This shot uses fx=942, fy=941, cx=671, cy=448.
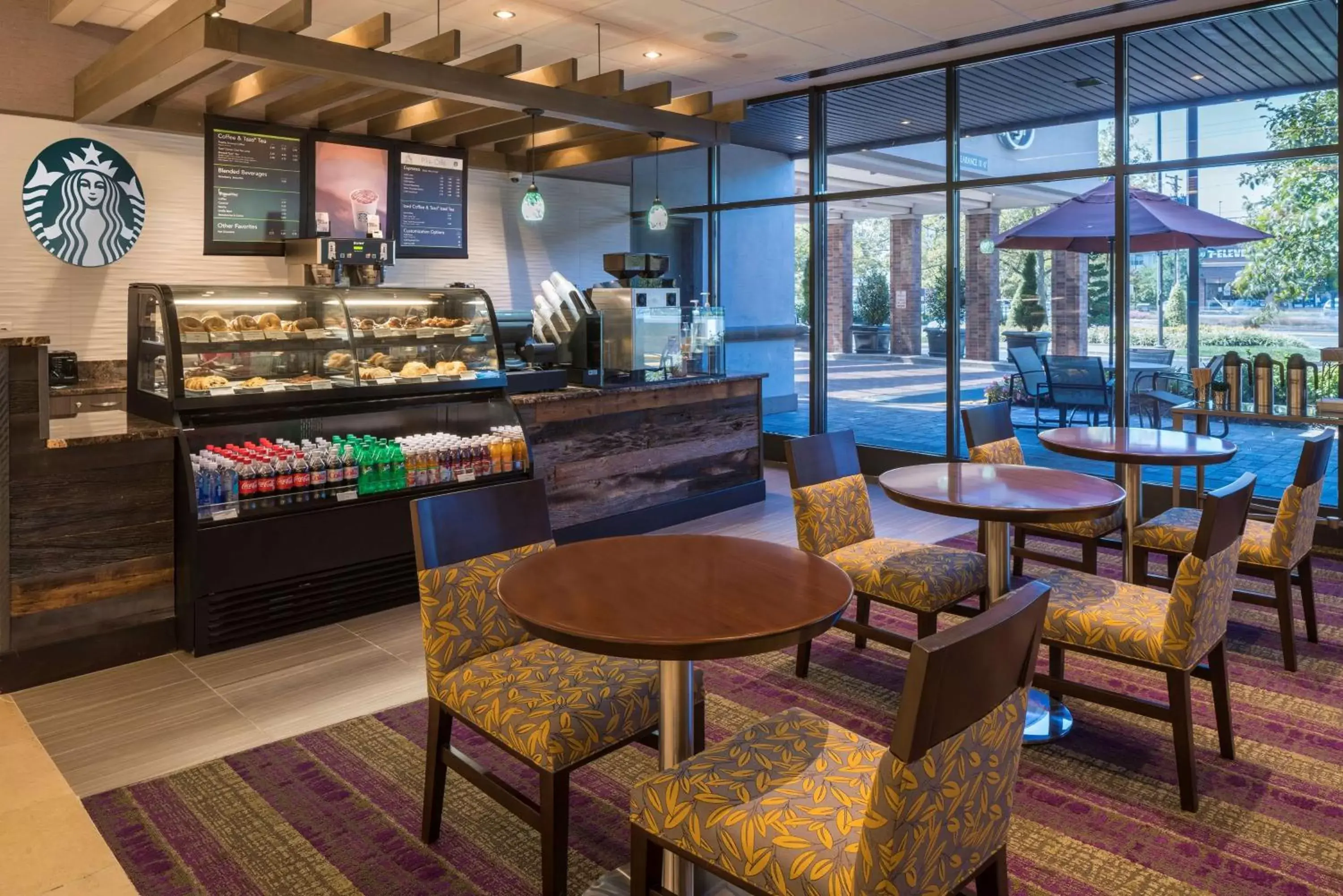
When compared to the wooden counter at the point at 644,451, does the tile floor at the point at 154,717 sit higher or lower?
lower

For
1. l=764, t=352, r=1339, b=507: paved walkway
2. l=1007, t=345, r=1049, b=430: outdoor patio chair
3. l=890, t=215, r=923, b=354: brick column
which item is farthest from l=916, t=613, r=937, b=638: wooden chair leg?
l=890, t=215, r=923, b=354: brick column

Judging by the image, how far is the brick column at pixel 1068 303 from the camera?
6457 mm

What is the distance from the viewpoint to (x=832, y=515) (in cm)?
370

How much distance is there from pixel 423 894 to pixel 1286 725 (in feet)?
9.31

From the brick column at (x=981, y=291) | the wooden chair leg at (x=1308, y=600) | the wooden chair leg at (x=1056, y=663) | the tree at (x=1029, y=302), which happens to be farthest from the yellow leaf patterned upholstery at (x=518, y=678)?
the brick column at (x=981, y=291)

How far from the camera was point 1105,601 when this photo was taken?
9.93ft

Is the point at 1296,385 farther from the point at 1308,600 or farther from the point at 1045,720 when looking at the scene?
the point at 1045,720

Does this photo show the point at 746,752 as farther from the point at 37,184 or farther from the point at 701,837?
the point at 37,184

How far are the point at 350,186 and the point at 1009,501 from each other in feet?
17.2

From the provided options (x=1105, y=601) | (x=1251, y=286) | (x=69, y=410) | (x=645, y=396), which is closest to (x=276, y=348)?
(x=69, y=410)

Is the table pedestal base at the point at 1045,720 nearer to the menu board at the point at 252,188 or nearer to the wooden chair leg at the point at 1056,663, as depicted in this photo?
the wooden chair leg at the point at 1056,663

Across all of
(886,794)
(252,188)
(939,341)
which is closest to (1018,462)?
(939,341)

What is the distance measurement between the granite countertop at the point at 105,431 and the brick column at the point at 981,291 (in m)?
5.51

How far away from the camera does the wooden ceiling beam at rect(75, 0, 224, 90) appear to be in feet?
13.3
